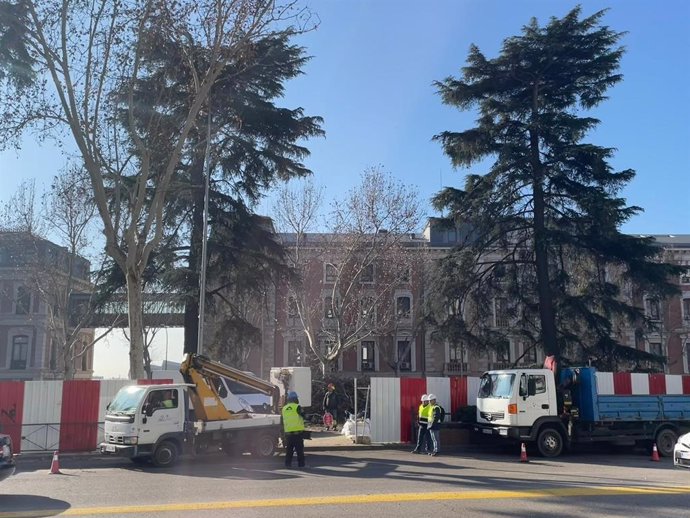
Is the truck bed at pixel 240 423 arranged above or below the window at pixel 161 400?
below

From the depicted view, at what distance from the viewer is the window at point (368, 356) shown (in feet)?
153

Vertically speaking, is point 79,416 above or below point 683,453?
above

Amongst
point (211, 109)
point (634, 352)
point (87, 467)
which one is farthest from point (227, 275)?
point (634, 352)

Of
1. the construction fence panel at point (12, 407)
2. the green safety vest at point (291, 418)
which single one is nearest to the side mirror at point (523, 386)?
the green safety vest at point (291, 418)

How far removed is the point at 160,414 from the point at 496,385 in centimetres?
981

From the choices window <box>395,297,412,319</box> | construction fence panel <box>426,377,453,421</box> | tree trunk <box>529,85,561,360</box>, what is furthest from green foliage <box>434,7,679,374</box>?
window <box>395,297,412,319</box>

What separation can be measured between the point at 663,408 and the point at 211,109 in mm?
18380

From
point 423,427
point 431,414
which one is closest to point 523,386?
point 431,414

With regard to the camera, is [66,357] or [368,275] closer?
[66,357]

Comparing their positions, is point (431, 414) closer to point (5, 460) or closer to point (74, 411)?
point (74, 411)

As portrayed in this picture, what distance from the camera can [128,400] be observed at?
15.5 m

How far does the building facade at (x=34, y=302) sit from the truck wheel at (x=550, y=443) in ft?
77.2

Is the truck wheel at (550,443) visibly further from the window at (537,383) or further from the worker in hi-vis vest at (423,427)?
the worker in hi-vis vest at (423,427)

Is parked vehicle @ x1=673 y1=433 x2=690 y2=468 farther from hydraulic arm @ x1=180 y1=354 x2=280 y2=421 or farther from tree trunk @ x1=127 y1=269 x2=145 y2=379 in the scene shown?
tree trunk @ x1=127 y1=269 x2=145 y2=379
